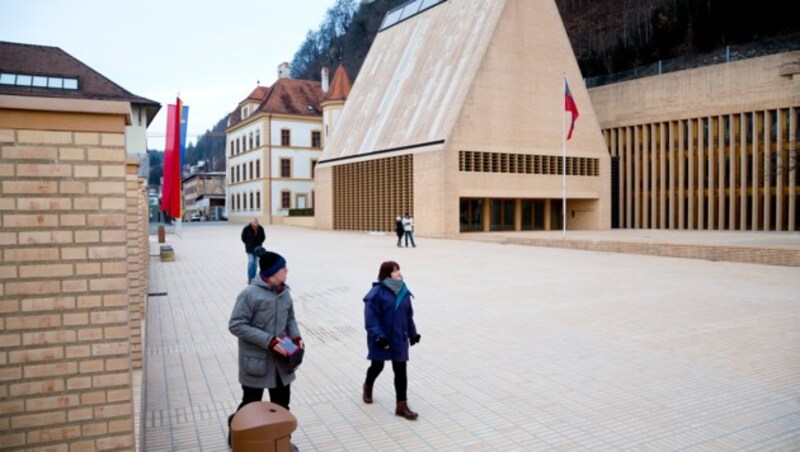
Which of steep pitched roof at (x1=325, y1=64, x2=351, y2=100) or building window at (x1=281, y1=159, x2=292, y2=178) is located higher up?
steep pitched roof at (x1=325, y1=64, x2=351, y2=100)

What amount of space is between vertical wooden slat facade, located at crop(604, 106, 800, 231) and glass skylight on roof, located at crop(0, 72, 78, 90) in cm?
3500

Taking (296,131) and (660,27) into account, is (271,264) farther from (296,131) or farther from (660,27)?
(660,27)

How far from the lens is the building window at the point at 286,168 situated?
60.7 m

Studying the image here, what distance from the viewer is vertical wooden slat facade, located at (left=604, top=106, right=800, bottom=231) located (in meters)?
35.0

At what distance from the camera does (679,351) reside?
8211 mm

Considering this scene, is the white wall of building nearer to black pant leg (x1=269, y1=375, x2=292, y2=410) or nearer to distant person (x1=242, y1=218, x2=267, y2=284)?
distant person (x1=242, y1=218, x2=267, y2=284)

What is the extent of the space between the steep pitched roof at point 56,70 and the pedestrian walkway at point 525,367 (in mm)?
25145

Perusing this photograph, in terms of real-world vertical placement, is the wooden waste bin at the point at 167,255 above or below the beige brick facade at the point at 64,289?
below

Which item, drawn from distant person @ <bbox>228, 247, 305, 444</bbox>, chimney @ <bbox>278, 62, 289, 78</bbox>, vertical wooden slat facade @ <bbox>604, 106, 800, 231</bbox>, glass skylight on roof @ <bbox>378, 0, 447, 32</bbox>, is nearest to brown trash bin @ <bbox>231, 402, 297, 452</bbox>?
distant person @ <bbox>228, 247, 305, 444</bbox>

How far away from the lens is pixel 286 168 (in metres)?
61.0

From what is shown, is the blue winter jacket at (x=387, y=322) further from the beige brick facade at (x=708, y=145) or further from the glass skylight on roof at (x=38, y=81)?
the glass skylight on roof at (x=38, y=81)

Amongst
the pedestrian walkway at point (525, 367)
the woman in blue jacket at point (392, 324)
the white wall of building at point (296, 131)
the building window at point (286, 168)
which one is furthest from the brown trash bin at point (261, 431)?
the building window at point (286, 168)

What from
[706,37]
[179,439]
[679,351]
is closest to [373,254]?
[679,351]

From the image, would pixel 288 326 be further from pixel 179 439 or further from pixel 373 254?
pixel 373 254
